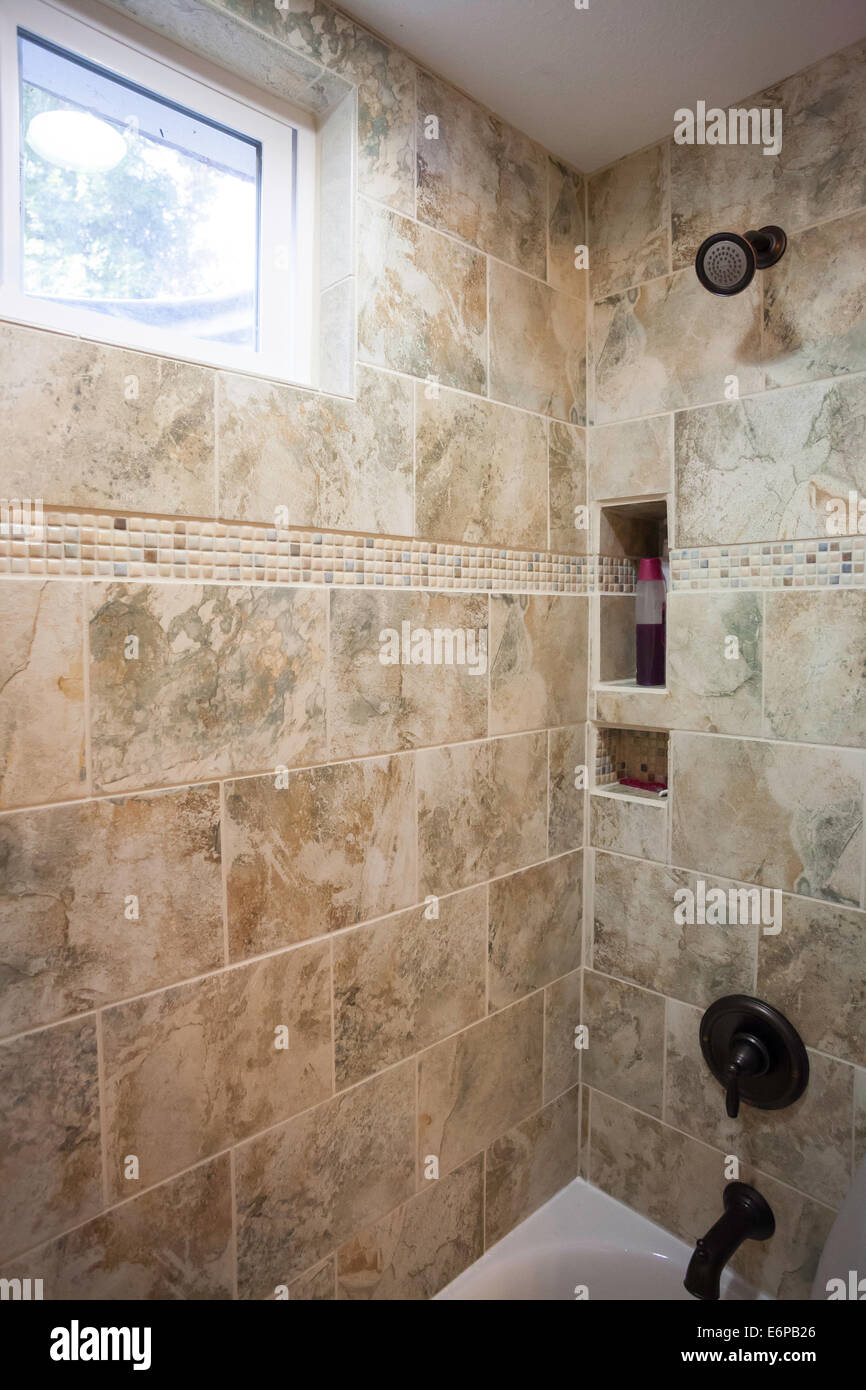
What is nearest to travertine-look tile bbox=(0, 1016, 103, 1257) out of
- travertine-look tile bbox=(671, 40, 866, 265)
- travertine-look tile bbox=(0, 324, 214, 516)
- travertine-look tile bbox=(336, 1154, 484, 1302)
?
travertine-look tile bbox=(336, 1154, 484, 1302)

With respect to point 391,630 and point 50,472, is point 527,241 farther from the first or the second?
point 50,472

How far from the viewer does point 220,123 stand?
1147mm

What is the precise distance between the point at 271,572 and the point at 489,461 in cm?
53

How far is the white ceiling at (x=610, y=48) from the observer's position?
114cm

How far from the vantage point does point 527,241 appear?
1.46m

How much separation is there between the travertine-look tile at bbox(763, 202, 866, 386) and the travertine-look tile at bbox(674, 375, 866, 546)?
0.04m

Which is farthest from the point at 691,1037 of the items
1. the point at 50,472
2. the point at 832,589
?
the point at 50,472

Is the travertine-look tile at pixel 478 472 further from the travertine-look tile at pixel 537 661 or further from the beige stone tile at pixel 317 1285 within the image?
the beige stone tile at pixel 317 1285

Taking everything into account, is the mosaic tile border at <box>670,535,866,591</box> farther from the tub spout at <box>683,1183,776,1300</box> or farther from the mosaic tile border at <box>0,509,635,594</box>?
the tub spout at <box>683,1183,776,1300</box>

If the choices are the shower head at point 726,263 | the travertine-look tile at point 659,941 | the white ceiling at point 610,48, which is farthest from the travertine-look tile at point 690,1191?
the white ceiling at point 610,48

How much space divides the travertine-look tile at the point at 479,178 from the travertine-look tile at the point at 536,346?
0.05m

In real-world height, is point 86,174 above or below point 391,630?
above

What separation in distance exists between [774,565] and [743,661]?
0.59ft

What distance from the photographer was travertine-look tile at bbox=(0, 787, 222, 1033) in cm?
89
